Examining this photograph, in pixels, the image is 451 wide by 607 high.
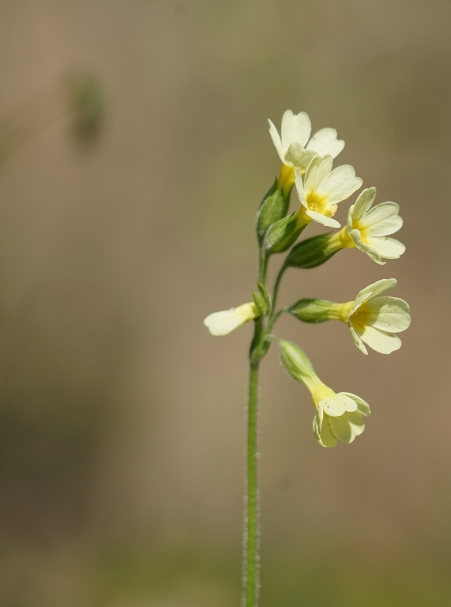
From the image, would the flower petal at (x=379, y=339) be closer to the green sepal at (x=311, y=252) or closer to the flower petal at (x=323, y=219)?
the green sepal at (x=311, y=252)

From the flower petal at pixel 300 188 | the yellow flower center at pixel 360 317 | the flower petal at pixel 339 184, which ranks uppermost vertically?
the flower petal at pixel 339 184

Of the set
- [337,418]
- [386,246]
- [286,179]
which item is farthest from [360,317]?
[286,179]

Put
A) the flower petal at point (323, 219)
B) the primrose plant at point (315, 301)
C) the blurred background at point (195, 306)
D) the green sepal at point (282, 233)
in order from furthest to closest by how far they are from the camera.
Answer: the blurred background at point (195, 306)
the green sepal at point (282, 233)
the primrose plant at point (315, 301)
the flower petal at point (323, 219)

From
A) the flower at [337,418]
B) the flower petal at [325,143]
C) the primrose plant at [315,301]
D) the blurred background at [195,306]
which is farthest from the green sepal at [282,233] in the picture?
the blurred background at [195,306]

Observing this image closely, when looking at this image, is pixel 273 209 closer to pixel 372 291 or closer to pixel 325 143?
pixel 325 143

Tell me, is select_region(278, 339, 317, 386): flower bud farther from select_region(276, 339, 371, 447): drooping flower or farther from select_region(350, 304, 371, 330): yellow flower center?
select_region(350, 304, 371, 330): yellow flower center

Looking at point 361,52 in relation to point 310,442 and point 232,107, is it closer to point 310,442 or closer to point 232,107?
point 232,107

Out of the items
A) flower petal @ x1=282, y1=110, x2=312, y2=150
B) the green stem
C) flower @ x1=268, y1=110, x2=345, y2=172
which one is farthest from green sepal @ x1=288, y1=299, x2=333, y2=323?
flower petal @ x1=282, y1=110, x2=312, y2=150

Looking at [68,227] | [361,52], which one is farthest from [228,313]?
[361,52]
